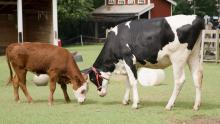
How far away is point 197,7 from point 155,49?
2583 inches

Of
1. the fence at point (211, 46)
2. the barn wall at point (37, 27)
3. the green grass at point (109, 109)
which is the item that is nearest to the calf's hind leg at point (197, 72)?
the green grass at point (109, 109)

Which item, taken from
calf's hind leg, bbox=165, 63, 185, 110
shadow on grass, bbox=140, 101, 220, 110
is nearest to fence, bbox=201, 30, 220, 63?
shadow on grass, bbox=140, 101, 220, 110

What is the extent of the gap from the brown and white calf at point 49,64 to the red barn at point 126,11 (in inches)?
1722

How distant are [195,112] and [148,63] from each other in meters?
1.55

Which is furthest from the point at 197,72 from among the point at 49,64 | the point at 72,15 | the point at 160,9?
the point at 160,9

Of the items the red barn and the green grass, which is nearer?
the green grass

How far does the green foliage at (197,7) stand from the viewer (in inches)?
2918

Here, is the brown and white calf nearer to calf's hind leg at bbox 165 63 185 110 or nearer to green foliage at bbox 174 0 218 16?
calf's hind leg at bbox 165 63 185 110

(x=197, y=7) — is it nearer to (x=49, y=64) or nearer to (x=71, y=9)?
(x=71, y=9)

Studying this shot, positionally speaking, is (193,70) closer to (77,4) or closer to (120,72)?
(120,72)

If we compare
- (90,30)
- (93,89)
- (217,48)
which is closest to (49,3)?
(217,48)

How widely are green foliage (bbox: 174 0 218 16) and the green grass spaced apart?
59.5 metres

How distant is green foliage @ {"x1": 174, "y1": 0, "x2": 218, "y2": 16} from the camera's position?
74.1 m

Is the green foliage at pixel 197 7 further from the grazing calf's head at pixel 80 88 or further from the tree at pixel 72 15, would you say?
the grazing calf's head at pixel 80 88
